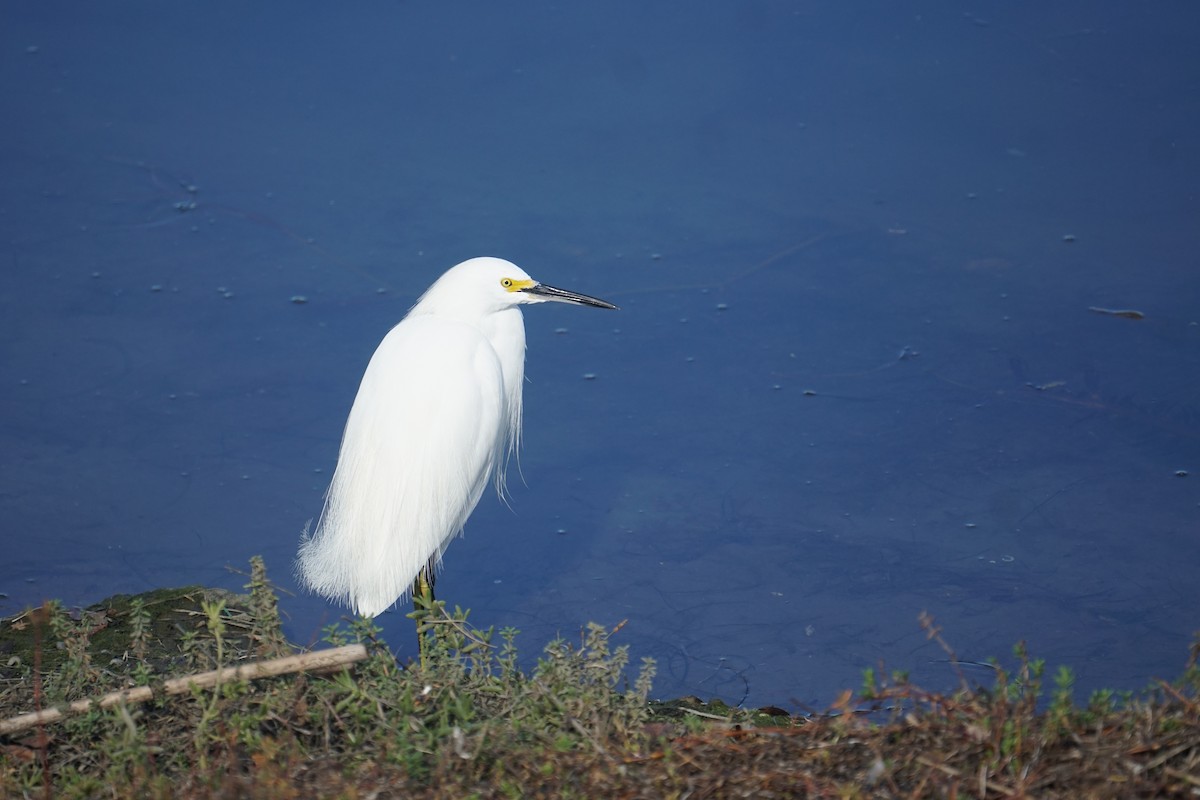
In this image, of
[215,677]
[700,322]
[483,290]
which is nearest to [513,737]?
[215,677]

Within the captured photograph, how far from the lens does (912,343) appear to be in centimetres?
468

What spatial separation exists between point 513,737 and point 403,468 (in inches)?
48.4

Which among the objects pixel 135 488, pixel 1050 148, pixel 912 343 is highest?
pixel 1050 148

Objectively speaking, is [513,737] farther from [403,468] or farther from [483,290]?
[483,290]

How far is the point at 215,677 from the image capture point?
7.55ft

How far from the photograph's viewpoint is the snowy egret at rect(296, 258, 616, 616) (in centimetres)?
333

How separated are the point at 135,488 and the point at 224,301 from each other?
43.1 inches

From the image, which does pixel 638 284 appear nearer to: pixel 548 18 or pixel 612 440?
pixel 612 440

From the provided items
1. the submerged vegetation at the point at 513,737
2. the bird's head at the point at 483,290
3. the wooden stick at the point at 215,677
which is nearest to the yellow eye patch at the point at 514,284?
the bird's head at the point at 483,290

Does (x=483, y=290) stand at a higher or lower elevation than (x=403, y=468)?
higher

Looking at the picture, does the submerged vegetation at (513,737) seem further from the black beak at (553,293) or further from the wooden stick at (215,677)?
the black beak at (553,293)

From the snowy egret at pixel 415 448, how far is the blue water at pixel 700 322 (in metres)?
0.32

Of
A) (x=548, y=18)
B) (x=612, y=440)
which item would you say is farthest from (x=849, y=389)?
(x=548, y=18)

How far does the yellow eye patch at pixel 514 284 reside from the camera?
351cm
